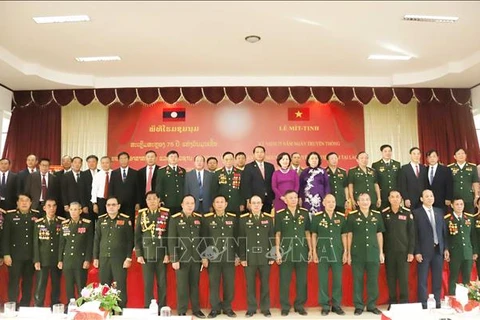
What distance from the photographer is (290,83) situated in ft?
25.0

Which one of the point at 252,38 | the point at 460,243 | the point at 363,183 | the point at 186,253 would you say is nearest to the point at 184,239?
the point at 186,253

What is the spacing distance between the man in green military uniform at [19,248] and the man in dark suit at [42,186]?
632 mm

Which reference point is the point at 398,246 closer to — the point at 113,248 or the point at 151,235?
the point at 151,235

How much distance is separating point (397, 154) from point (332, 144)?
4.00 ft

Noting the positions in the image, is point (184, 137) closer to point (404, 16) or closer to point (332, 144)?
point (332, 144)

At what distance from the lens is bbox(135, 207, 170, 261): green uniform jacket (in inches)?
203

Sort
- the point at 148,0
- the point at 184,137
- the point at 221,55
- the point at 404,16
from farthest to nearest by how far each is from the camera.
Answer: the point at 184,137, the point at 221,55, the point at 404,16, the point at 148,0

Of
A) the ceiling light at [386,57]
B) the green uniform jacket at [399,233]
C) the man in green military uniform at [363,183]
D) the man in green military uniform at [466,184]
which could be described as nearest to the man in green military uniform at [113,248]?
the man in green military uniform at [363,183]

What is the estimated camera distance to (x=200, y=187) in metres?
5.96

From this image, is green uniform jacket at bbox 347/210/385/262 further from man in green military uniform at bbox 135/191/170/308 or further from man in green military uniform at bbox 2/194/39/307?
man in green military uniform at bbox 2/194/39/307

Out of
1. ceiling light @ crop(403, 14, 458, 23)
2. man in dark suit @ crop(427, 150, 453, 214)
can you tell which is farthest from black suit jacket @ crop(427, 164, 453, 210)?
ceiling light @ crop(403, 14, 458, 23)

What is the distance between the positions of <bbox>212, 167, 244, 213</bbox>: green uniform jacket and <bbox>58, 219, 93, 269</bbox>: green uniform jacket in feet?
5.48

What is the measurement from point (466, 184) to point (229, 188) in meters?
3.17

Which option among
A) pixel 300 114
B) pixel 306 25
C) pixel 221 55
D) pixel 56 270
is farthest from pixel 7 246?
pixel 300 114
